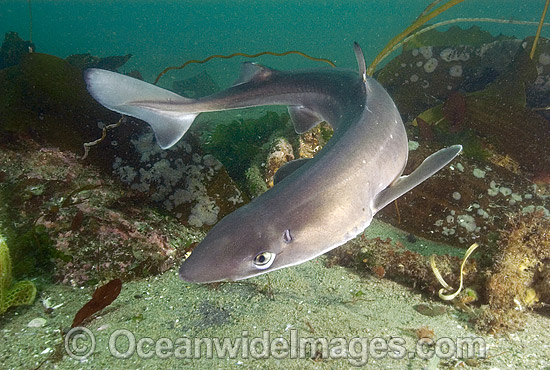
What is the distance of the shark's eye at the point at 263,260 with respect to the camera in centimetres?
244

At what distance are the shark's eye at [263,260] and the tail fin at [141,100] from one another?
2.81 meters

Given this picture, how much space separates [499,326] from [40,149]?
6.79m

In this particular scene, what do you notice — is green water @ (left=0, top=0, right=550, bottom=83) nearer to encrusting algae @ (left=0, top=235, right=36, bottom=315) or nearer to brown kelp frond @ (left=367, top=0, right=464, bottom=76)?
brown kelp frond @ (left=367, top=0, right=464, bottom=76)

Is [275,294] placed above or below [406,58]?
below

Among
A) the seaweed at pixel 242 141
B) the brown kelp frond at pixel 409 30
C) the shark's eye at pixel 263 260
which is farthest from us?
the seaweed at pixel 242 141

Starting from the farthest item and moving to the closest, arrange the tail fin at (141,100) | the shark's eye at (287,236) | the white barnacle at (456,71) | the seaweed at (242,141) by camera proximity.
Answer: the white barnacle at (456,71), the seaweed at (242,141), the tail fin at (141,100), the shark's eye at (287,236)

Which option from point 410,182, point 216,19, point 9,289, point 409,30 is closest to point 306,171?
point 410,182

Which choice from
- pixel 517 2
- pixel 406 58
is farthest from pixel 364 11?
pixel 406 58

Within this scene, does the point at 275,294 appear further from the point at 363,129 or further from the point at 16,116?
the point at 16,116

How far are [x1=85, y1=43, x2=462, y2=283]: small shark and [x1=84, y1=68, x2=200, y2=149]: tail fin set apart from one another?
1cm

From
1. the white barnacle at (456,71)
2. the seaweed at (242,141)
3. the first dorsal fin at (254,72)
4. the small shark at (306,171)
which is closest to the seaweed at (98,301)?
the small shark at (306,171)

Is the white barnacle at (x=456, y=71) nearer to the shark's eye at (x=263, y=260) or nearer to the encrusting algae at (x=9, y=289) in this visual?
the shark's eye at (x=263, y=260)

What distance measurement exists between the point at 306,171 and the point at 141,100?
2.88m

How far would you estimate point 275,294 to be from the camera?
387 cm
